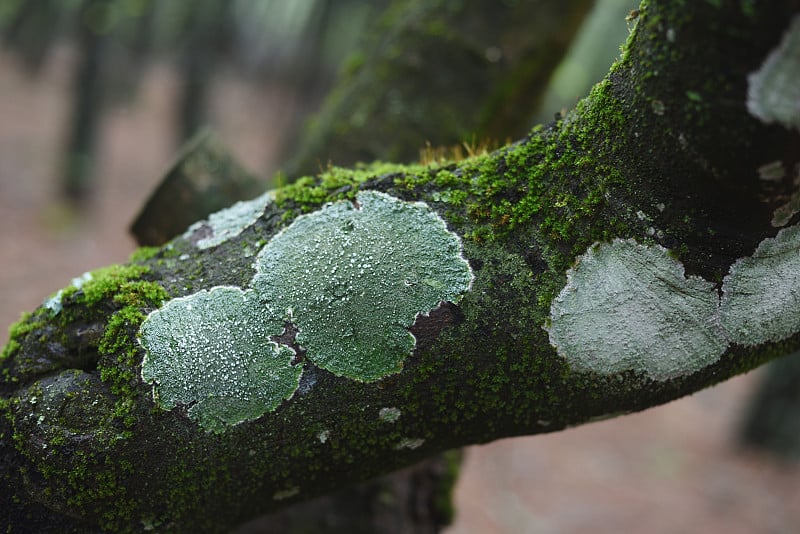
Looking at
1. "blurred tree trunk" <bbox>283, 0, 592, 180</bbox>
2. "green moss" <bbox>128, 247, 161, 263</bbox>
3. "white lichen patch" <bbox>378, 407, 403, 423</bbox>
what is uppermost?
"blurred tree trunk" <bbox>283, 0, 592, 180</bbox>

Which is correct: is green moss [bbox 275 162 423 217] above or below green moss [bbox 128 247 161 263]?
below

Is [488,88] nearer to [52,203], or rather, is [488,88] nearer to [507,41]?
[507,41]

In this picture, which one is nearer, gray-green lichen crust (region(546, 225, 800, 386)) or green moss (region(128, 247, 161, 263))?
gray-green lichen crust (region(546, 225, 800, 386))

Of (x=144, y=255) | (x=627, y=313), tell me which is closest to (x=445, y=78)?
(x=144, y=255)

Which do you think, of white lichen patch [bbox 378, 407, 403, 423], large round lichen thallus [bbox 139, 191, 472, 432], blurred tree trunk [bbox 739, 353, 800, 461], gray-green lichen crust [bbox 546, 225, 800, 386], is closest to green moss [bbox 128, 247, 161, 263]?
large round lichen thallus [bbox 139, 191, 472, 432]

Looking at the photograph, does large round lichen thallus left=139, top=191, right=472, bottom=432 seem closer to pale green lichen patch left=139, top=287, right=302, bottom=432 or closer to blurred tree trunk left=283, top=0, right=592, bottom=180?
pale green lichen patch left=139, top=287, right=302, bottom=432

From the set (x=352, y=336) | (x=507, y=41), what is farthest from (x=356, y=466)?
(x=507, y=41)

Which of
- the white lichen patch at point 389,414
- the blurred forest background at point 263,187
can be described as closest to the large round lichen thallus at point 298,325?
the white lichen patch at point 389,414

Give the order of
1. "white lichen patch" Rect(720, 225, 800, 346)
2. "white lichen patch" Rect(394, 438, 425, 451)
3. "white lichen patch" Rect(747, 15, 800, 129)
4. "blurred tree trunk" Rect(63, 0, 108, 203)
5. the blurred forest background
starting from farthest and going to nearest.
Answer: "blurred tree trunk" Rect(63, 0, 108, 203) < the blurred forest background < "white lichen patch" Rect(394, 438, 425, 451) < "white lichen patch" Rect(720, 225, 800, 346) < "white lichen patch" Rect(747, 15, 800, 129)

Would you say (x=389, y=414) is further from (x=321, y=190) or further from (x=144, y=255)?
(x=144, y=255)
